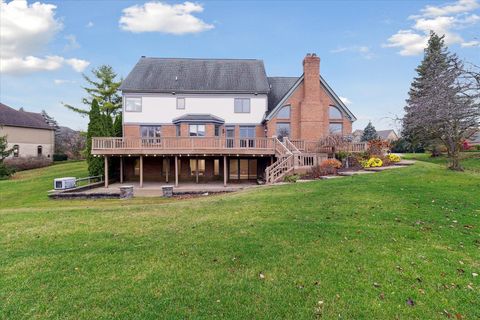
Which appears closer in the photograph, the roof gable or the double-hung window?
the roof gable

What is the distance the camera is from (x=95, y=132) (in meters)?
24.2

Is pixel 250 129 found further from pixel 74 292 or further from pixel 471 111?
pixel 74 292

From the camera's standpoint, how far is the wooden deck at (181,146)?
21047mm

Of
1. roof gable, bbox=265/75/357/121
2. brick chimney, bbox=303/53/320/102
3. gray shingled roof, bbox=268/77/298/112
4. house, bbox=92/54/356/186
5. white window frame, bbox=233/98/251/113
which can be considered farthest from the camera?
gray shingled roof, bbox=268/77/298/112

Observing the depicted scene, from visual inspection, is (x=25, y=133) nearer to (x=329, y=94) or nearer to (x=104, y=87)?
(x=104, y=87)

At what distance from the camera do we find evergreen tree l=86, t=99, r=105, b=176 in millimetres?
23703

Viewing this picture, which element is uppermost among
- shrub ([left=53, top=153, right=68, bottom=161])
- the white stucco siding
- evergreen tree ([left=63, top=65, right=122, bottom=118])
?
evergreen tree ([left=63, top=65, right=122, bottom=118])

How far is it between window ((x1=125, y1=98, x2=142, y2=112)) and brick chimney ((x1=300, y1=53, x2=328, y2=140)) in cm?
1424

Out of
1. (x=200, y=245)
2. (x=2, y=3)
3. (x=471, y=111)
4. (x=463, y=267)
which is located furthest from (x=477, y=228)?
(x=2, y=3)

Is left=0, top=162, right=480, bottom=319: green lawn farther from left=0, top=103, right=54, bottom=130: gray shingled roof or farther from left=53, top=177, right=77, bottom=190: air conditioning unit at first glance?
left=0, top=103, right=54, bottom=130: gray shingled roof

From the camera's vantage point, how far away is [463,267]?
5055mm

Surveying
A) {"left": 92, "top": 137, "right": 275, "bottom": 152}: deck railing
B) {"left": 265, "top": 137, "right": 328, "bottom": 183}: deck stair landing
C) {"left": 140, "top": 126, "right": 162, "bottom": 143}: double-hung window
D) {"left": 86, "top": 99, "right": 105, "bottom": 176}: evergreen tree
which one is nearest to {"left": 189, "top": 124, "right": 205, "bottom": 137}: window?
{"left": 140, "top": 126, "right": 162, "bottom": 143}: double-hung window

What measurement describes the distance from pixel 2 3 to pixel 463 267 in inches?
1031

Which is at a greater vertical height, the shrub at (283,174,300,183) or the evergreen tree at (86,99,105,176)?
the evergreen tree at (86,99,105,176)
